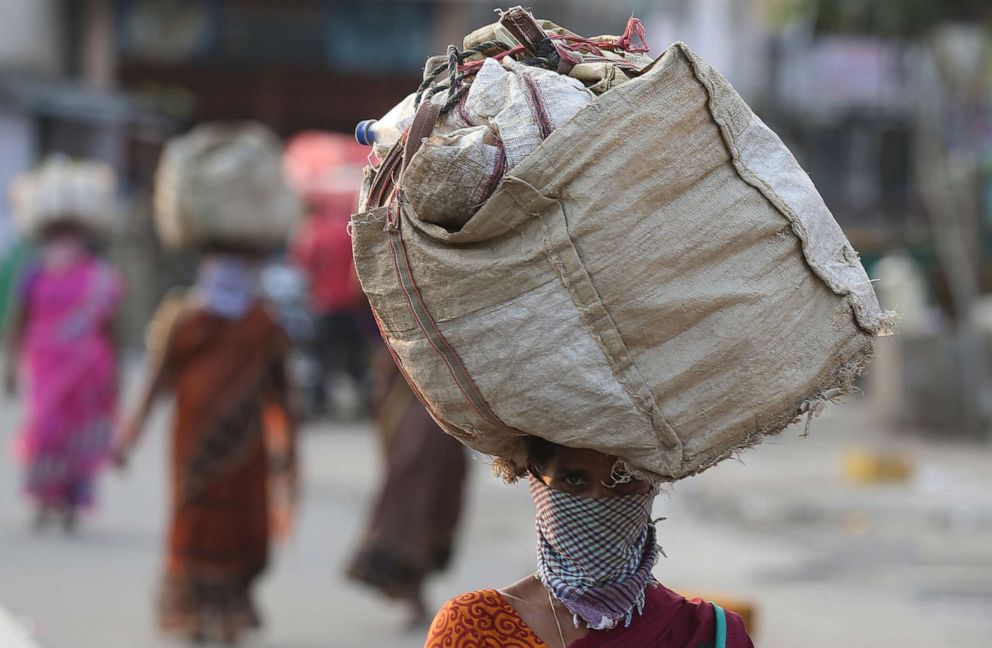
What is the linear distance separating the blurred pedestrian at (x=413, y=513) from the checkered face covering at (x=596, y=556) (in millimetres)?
4838

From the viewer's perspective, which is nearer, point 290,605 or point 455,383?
point 455,383

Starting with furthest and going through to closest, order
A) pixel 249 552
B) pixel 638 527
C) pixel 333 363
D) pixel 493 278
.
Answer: pixel 333 363 → pixel 249 552 → pixel 638 527 → pixel 493 278

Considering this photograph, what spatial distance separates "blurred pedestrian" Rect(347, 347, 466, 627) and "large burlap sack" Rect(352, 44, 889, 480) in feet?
16.6

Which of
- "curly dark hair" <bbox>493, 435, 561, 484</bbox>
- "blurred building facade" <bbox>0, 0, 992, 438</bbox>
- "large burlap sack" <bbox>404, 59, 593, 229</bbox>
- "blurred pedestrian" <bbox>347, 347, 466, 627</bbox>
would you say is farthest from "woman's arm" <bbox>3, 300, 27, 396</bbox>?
"blurred building facade" <bbox>0, 0, 992, 438</bbox>

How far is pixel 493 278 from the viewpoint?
2238 mm

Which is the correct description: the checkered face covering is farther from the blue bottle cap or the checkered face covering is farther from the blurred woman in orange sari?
the blurred woman in orange sari

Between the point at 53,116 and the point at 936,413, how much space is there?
16.0 metres

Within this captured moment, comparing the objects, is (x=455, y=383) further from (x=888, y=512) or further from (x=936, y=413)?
(x=936, y=413)

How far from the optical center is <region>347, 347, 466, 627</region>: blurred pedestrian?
7.33 meters

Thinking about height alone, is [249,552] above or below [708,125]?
below

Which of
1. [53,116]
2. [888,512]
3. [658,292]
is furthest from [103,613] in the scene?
[53,116]

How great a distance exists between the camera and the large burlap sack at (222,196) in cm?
781

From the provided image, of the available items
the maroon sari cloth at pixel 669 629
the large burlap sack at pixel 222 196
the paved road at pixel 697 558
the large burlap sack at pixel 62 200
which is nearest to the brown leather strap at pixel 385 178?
the maroon sari cloth at pixel 669 629

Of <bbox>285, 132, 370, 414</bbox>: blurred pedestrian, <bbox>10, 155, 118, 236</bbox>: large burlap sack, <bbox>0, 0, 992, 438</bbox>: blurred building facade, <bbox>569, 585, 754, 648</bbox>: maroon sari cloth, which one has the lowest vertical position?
<bbox>0, 0, 992, 438</bbox>: blurred building facade
